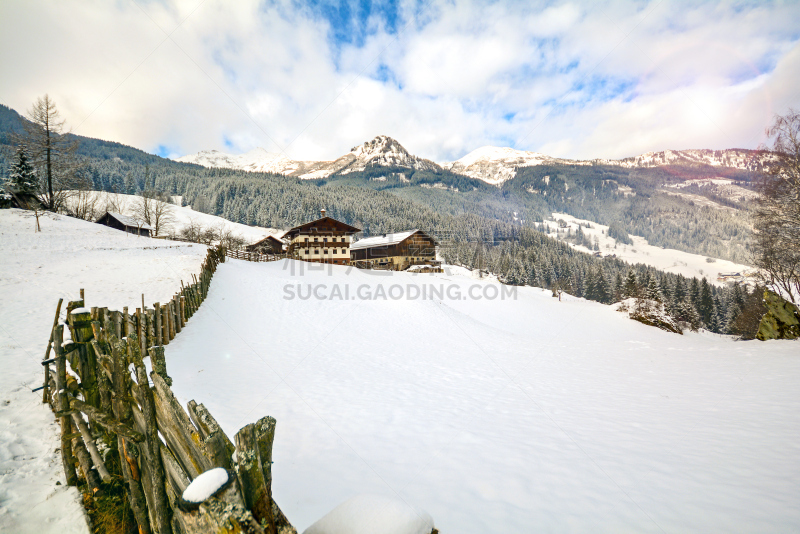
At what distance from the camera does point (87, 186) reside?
135 ft

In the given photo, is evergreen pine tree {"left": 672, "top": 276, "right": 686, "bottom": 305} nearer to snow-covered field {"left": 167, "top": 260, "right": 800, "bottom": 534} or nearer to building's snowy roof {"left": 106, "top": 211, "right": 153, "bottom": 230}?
snow-covered field {"left": 167, "top": 260, "right": 800, "bottom": 534}

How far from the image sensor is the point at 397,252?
2334 inches

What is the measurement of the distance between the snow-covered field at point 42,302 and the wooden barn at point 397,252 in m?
36.1

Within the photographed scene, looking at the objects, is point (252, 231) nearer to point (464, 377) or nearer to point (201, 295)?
point (201, 295)

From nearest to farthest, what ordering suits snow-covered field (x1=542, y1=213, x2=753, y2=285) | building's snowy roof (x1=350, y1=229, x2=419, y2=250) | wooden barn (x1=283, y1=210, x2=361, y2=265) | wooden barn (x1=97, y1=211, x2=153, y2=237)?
wooden barn (x1=97, y1=211, x2=153, y2=237) < wooden barn (x1=283, y1=210, x2=361, y2=265) < building's snowy roof (x1=350, y1=229, x2=419, y2=250) < snow-covered field (x1=542, y1=213, x2=753, y2=285)

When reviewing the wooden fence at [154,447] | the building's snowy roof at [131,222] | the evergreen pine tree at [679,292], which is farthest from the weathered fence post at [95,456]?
the evergreen pine tree at [679,292]

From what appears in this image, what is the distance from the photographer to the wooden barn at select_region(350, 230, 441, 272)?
194 ft

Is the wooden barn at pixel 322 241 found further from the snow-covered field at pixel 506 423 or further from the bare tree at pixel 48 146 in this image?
the snow-covered field at pixel 506 423

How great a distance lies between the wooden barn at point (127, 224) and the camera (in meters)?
48.7

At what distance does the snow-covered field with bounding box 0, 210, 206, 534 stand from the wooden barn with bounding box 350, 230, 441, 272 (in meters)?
36.1

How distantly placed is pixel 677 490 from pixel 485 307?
25.7 m

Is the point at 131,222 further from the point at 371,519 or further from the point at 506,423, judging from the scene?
the point at 371,519

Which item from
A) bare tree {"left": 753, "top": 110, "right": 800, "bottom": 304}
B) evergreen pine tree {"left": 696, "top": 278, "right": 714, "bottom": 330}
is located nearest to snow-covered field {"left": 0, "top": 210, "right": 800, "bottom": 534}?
bare tree {"left": 753, "top": 110, "right": 800, "bottom": 304}

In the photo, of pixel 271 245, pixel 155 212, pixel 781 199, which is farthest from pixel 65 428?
pixel 271 245
